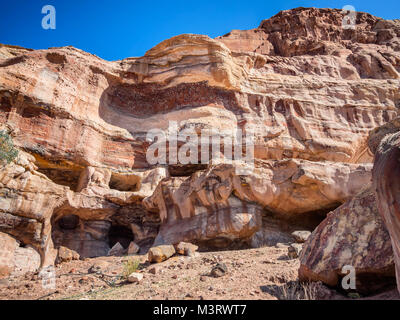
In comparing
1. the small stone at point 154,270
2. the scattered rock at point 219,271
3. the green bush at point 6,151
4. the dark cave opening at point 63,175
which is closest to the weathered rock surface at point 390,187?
the scattered rock at point 219,271

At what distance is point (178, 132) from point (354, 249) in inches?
484

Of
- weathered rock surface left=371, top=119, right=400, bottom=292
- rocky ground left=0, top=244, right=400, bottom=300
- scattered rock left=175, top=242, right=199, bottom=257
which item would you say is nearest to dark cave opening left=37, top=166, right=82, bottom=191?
rocky ground left=0, top=244, right=400, bottom=300

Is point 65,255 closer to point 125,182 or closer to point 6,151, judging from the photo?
point 6,151

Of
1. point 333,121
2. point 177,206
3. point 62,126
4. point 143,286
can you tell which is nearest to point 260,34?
point 333,121

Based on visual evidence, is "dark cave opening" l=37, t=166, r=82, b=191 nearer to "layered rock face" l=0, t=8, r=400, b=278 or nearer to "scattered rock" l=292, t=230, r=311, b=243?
"layered rock face" l=0, t=8, r=400, b=278

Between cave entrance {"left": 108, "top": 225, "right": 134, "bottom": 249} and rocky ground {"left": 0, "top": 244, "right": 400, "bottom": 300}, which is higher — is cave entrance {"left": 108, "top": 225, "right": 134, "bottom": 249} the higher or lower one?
the higher one

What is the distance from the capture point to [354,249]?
3.45 meters

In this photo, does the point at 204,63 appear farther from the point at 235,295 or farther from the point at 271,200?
the point at 235,295

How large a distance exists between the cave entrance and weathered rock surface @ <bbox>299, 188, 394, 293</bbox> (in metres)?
10.9

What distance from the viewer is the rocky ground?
12.0ft

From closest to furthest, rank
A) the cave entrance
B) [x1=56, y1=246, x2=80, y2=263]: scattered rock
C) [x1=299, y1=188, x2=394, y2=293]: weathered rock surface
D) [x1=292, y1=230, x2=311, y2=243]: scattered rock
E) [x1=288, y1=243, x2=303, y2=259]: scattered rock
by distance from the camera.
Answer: [x1=299, y1=188, x2=394, y2=293]: weathered rock surface → [x1=288, y1=243, x2=303, y2=259]: scattered rock → [x1=292, y1=230, x2=311, y2=243]: scattered rock → [x1=56, y1=246, x2=80, y2=263]: scattered rock → the cave entrance

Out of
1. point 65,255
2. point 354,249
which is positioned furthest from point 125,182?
point 354,249

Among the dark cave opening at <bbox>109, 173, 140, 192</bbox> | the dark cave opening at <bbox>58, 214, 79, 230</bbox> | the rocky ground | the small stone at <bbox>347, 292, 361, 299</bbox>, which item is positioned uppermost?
the dark cave opening at <bbox>109, 173, 140, 192</bbox>

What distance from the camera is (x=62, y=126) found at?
45.1ft
